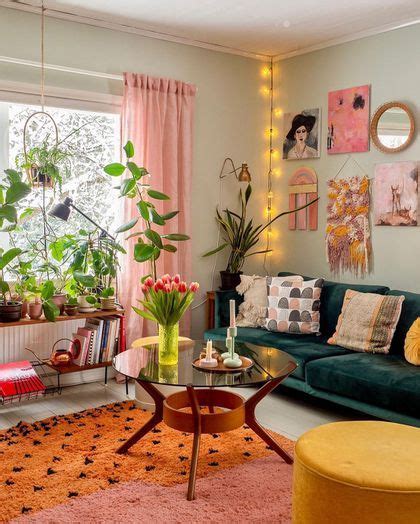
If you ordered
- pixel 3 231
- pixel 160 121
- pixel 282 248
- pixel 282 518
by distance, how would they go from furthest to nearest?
pixel 282 248
pixel 160 121
pixel 3 231
pixel 282 518

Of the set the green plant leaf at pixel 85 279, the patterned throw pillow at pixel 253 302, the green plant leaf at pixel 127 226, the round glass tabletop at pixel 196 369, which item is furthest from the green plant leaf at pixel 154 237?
the round glass tabletop at pixel 196 369

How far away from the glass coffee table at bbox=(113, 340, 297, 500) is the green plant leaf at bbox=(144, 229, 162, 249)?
1.11 meters

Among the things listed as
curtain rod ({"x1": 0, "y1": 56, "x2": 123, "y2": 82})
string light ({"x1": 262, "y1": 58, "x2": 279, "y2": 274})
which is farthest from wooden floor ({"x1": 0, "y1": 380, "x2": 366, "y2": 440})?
curtain rod ({"x1": 0, "y1": 56, "x2": 123, "y2": 82})

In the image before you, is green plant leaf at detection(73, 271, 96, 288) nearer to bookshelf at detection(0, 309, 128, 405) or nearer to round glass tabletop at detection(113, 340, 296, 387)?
bookshelf at detection(0, 309, 128, 405)

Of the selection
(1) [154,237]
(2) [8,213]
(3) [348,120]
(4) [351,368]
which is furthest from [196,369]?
(3) [348,120]

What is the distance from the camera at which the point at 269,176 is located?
19.1 feet

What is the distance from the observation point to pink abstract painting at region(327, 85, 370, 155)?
4922mm

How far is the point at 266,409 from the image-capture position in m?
4.25

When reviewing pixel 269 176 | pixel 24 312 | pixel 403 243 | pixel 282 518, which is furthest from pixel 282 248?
pixel 282 518

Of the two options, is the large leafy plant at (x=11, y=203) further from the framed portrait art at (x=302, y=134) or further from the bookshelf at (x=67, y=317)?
the framed portrait art at (x=302, y=134)

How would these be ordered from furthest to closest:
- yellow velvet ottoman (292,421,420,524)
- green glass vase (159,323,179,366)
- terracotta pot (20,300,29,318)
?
terracotta pot (20,300,29,318) < green glass vase (159,323,179,366) < yellow velvet ottoman (292,421,420,524)

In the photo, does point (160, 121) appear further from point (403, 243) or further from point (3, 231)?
point (403, 243)

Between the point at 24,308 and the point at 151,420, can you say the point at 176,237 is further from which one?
the point at 151,420

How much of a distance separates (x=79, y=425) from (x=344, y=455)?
1.99 metres
